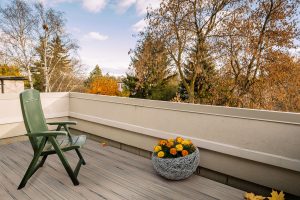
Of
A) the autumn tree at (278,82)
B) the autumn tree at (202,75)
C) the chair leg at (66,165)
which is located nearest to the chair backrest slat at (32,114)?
the chair leg at (66,165)

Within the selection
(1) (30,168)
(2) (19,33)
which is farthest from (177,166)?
(2) (19,33)

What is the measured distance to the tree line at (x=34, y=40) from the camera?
46.0 feet

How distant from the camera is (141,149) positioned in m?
3.49

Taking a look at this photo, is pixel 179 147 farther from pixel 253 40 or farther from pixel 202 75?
pixel 202 75

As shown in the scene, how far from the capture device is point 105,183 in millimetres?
2564

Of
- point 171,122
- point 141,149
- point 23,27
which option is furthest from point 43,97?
point 23,27

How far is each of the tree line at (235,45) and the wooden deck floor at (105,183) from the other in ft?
27.2

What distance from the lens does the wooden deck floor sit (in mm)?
2311

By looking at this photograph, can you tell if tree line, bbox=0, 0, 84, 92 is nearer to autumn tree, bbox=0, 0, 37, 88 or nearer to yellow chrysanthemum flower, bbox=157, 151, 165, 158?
autumn tree, bbox=0, 0, 37, 88

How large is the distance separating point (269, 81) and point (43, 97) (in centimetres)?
880

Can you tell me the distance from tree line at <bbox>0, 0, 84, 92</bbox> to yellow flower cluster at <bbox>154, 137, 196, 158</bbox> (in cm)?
1445

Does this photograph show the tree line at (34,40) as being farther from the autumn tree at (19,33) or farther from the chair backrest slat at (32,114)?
the chair backrest slat at (32,114)

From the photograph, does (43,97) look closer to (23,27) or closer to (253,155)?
(253,155)

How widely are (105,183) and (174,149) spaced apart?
2.58 feet
